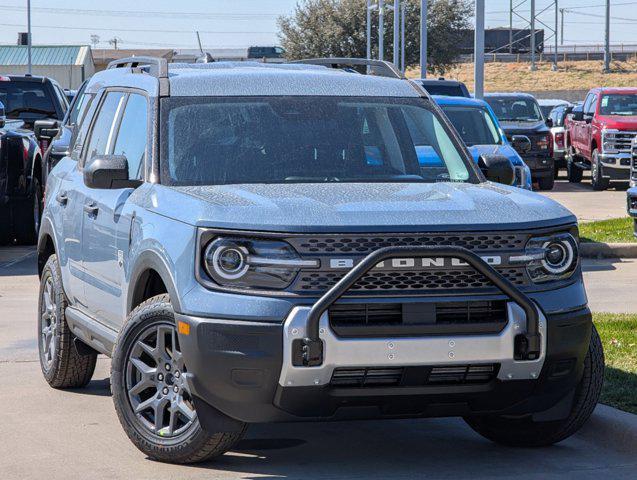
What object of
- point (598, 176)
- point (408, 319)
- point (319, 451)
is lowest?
point (319, 451)

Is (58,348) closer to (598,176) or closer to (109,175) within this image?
Answer: (109,175)

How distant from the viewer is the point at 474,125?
18.8 metres

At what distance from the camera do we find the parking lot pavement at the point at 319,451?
6.32 m

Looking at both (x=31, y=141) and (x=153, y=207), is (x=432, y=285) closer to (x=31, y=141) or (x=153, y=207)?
(x=153, y=207)

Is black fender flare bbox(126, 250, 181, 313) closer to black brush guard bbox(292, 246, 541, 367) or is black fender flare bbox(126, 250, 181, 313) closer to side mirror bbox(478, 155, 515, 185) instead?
black brush guard bbox(292, 246, 541, 367)

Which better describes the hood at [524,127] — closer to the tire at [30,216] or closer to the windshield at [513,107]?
the windshield at [513,107]

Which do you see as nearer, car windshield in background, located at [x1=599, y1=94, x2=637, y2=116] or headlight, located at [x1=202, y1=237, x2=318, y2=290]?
headlight, located at [x1=202, y1=237, x2=318, y2=290]

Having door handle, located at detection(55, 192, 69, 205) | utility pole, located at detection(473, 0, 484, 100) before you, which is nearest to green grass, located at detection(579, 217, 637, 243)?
utility pole, located at detection(473, 0, 484, 100)

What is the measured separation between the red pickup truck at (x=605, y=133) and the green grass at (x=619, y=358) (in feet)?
60.3

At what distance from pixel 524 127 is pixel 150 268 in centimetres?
2253

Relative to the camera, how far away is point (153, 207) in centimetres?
648

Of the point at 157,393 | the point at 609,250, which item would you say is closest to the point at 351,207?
the point at 157,393

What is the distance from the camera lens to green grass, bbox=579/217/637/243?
54.1ft

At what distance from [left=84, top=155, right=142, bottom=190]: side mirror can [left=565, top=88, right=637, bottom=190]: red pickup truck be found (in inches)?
870
